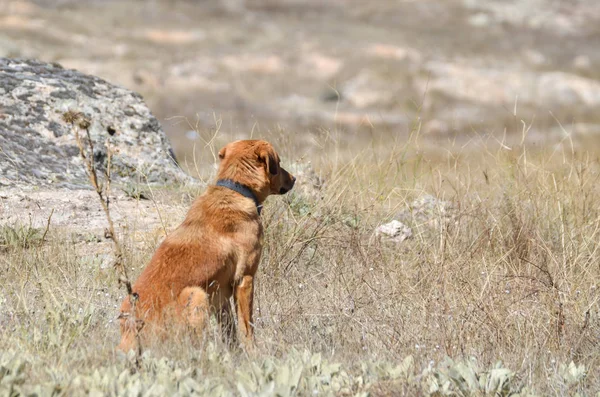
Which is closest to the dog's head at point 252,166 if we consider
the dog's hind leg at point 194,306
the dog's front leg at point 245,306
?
the dog's front leg at point 245,306

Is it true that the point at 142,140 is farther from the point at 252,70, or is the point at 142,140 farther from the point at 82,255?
the point at 252,70

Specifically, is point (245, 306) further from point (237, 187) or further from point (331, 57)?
point (331, 57)

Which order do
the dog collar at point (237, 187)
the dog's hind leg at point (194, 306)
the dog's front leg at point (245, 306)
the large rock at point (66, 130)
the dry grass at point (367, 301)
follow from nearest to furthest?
the dry grass at point (367, 301)
the dog's hind leg at point (194, 306)
the dog's front leg at point (245, 306)
the dog collar at point (237, 187)
the large rock at point (66, 130)

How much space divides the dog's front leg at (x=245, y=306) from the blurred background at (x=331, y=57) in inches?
520

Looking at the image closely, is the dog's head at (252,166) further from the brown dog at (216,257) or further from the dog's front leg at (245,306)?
the dog's front leg at (245,306)

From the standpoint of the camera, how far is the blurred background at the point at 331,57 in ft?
87.4

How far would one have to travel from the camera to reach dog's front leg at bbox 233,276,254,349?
3977 mm

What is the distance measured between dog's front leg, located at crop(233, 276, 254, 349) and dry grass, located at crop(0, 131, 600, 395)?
4.1 inches

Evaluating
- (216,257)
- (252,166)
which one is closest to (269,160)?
(252,166)

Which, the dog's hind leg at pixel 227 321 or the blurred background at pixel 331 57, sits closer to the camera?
the dog's hind leg at pixel 227 321

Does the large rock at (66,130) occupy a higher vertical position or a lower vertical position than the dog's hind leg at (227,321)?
lower

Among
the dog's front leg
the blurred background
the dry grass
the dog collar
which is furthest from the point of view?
the blurred background

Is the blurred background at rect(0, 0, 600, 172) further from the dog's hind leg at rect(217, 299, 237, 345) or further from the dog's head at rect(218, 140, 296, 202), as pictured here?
the dog's hind leg at rect(217, 299, 237, 345)

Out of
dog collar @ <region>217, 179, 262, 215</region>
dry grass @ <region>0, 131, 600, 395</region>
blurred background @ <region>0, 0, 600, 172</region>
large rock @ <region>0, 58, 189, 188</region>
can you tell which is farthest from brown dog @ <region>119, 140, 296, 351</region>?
blurred background @ <region>0, 0, 600, 172</region>
